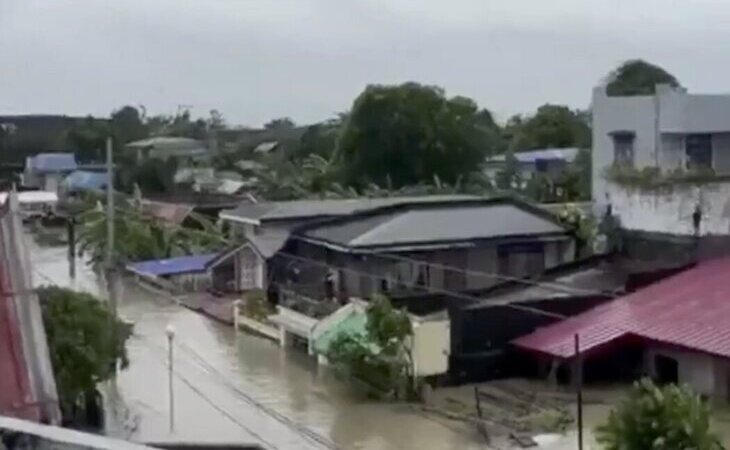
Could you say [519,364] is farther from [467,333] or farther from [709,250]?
[709,250]

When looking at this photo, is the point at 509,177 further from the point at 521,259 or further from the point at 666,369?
the point at 666,369

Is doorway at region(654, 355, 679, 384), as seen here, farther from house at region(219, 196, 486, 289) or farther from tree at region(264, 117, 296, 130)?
tree at region(264, 117, 296, 130)

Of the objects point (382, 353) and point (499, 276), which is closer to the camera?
point (382, 353)

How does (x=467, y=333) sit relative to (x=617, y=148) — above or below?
below

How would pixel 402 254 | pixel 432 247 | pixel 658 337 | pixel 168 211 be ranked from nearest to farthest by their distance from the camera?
pixel 658 337 < pixel 402 254 < pixel 432 247 < pixel 168 211

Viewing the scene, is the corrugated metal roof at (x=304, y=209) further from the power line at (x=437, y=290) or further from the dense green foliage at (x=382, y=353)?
the dense green foliage at (x=382, y=353)

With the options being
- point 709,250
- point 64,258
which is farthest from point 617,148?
point 64,258

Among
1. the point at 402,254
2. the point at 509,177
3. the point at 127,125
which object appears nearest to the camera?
the point at 402,254

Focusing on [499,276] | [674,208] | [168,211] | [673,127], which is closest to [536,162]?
[168,211]
